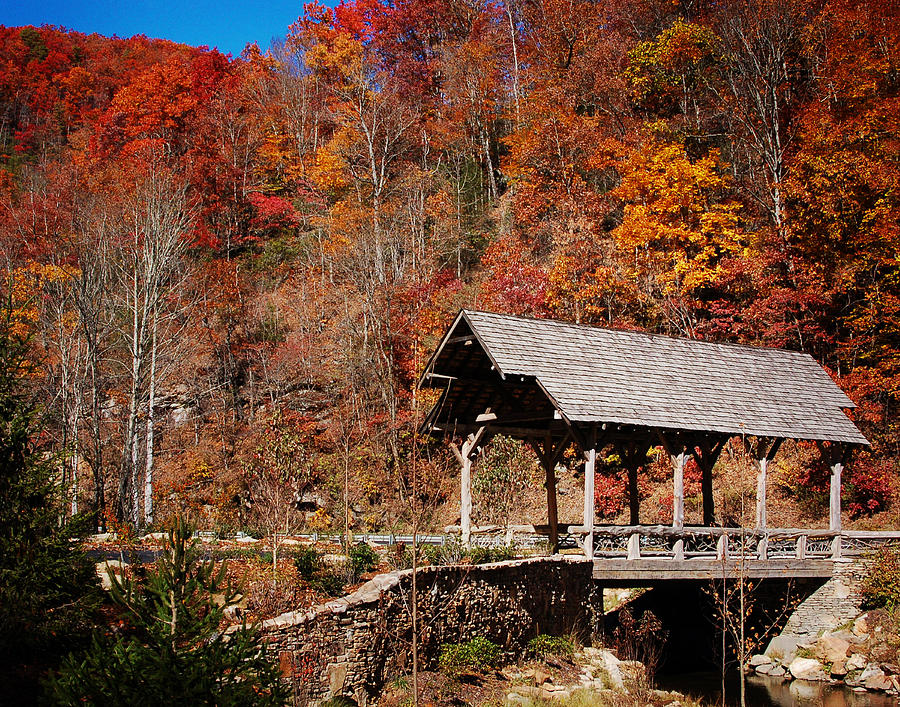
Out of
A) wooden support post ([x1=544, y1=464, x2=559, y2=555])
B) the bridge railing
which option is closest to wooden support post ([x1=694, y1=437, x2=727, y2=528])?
the bridge railing

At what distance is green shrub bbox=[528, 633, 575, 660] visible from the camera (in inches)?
578

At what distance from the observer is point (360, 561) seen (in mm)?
14398

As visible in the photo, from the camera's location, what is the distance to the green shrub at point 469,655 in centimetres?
1309

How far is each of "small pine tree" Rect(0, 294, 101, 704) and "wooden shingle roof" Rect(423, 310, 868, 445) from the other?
875 centimetres

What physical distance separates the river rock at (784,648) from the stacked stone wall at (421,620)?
5977mm

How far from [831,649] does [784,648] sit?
1369 mm

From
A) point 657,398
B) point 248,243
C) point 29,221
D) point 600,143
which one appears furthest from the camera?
point 248,243

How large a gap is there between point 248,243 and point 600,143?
70.3 feet

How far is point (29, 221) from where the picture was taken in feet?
119

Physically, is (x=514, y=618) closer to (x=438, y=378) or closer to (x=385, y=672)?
(x=385, y=672)

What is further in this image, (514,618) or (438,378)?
(438,378)

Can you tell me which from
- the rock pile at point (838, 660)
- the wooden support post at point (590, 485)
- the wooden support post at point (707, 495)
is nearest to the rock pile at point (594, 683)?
the wooden support post at point (590, 485)

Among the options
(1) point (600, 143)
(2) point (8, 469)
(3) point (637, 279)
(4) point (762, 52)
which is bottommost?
(2) point (8, 469)

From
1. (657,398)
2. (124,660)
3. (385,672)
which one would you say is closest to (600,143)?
(657,398)
